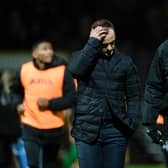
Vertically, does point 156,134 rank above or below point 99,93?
below

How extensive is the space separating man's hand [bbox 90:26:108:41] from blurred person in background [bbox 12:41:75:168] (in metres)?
2.24

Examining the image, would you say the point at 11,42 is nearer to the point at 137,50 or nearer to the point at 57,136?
the point at 137,50

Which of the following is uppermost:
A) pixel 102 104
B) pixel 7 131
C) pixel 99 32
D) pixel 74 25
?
pixel 99 32

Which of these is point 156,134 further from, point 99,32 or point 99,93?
point 99,32

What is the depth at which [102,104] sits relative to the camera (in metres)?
7.29

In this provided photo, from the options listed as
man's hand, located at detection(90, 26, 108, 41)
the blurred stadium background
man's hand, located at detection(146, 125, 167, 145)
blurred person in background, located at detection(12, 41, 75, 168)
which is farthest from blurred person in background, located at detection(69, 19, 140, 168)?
the blurred stadium background

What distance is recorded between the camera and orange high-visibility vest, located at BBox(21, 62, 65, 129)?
953cm

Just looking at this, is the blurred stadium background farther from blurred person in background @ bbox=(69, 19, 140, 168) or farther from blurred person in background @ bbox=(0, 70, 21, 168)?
blurred person in background @ bbox=(69, 19, 140, 168)

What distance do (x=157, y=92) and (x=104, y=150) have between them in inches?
28.1

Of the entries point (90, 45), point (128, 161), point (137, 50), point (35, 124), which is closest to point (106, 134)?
point (90, 45)

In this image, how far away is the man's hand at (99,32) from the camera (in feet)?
23.5

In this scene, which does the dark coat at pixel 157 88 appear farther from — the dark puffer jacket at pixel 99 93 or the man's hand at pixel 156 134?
the dark puffer jacket at pixel 99 93

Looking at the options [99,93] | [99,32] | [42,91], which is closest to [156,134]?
[99,93]

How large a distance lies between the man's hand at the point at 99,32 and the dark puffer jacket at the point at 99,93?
145mm
